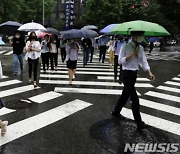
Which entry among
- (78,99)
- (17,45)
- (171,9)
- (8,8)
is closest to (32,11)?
(8,8)

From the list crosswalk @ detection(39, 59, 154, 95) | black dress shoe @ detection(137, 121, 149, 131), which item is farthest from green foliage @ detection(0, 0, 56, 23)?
black dress shoe @ detection(137, 121, 149, 131)

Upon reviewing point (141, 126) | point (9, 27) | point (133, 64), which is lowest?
point (141, 126)

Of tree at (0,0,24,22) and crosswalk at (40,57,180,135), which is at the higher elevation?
tree at (0,0,24,22)

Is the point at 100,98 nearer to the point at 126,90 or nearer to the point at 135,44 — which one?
the point at 126,90

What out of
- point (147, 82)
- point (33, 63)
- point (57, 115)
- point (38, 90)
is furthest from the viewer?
point (147, 82)

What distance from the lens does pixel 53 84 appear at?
980 cm

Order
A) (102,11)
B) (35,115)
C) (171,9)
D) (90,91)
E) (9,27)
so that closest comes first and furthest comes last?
(35,115), (90,91), (9,27), (171,9), (102,11)

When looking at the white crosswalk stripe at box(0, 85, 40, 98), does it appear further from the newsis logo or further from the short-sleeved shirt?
the newsis logo

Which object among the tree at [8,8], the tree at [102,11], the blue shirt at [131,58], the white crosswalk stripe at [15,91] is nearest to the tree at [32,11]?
the tree at [8,8]

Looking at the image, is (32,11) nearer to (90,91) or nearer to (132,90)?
(90,91)

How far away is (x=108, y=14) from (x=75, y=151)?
108ft

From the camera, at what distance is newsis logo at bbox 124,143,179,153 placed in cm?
461

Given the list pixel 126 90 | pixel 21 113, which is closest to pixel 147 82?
pixel 126 90

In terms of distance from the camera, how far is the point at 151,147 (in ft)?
15.5
